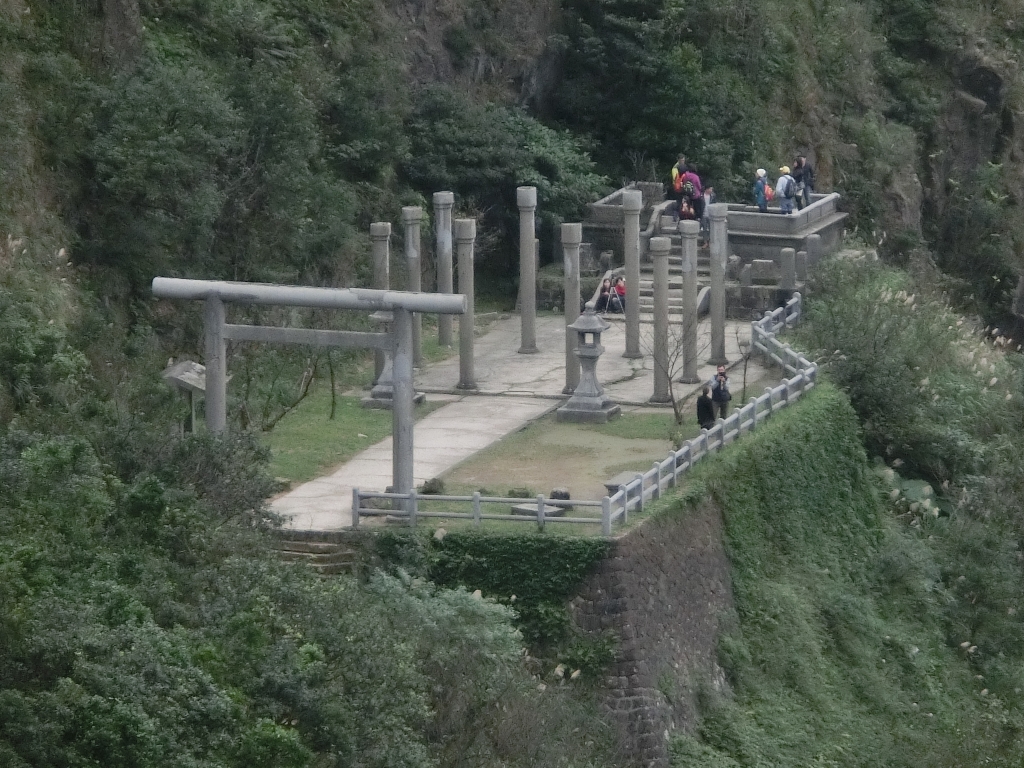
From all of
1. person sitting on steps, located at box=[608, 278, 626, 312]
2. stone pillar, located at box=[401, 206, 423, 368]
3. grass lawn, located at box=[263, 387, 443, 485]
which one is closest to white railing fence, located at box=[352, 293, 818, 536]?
grass lawn, located at box=[263, 387, 443, 485]

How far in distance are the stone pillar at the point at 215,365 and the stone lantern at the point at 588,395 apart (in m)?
6.55

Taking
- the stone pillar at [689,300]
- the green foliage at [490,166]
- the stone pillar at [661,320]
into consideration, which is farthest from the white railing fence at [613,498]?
the green foliage at [490,166]

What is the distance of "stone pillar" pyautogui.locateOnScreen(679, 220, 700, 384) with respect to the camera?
33719 millimetres

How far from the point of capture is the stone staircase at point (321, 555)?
25.7 metres

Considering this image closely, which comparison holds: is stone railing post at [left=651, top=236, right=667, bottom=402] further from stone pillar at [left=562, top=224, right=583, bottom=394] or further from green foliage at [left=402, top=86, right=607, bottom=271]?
green foliage at [left=402, top=86, right=607, bottom=271]

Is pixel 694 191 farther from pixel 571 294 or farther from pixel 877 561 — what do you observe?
pixel 877 561

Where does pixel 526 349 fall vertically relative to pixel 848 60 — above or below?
below

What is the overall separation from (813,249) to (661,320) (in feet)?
27.8

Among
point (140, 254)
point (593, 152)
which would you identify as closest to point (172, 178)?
point (140, 254)

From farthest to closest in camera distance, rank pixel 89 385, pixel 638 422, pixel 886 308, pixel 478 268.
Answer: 1. pixel 478 268
2. pixel 886 308
3. pixel 638 422
4. pixel 89 385

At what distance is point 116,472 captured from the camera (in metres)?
24.9

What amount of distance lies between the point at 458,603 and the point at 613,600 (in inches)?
88.8

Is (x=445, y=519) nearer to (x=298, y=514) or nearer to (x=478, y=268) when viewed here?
(x=298, y=514)

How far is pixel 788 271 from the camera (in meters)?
38.8
